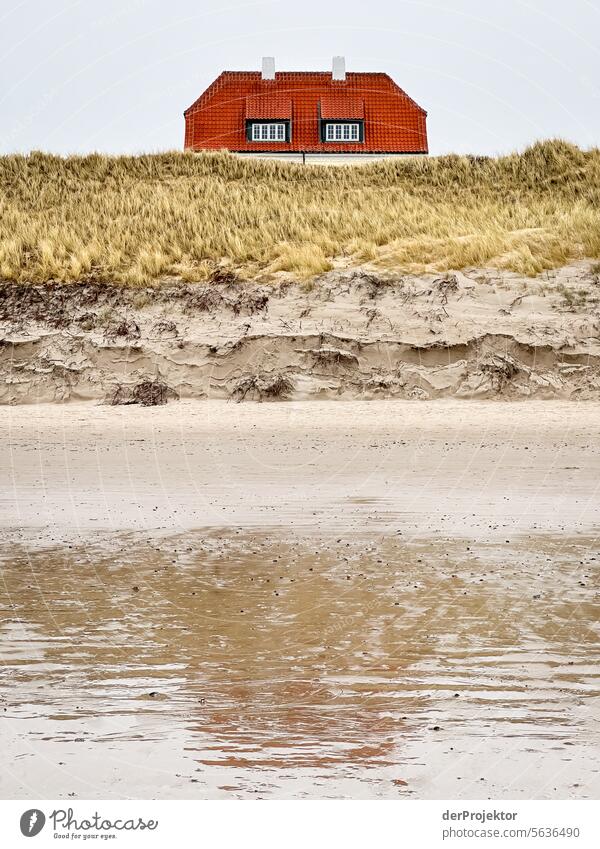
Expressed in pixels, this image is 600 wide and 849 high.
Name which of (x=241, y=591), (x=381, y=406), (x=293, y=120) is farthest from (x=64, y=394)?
(x=293, y=120)

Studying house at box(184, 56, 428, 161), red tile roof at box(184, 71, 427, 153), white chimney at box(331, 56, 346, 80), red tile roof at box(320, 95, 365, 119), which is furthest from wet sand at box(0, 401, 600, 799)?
white chimney at box(331, 56, 346, 80)

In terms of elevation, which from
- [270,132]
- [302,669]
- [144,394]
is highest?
[270,132]

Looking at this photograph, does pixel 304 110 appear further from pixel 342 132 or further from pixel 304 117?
pixel 342 132

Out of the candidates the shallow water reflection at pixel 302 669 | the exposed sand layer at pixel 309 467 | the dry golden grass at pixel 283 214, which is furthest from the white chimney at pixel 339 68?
the shallow water reflection at pixel 302 669

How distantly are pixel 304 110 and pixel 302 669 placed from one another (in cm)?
4188

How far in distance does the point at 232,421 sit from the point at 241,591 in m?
7.94

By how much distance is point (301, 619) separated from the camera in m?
6.16

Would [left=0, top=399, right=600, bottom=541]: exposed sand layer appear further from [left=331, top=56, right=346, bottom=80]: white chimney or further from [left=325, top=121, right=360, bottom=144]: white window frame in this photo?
[left=331, top=56, right=346, bottom=80]: white chimney

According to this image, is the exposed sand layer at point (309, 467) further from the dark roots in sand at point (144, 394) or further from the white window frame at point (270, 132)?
the white window frame at point (270, 132)

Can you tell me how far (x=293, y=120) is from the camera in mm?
44125

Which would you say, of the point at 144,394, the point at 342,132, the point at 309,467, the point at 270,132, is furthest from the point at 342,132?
the point at 309,467

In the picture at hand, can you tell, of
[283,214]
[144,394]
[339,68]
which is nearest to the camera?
[144,394]

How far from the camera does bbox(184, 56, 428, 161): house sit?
4378cm

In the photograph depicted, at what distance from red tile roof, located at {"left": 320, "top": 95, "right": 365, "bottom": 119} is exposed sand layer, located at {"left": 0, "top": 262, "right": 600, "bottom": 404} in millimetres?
26246
